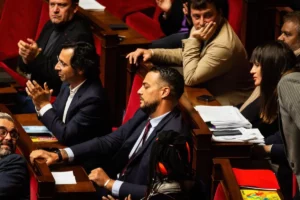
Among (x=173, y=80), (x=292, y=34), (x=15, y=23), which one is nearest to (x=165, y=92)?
(x=173, y=80)

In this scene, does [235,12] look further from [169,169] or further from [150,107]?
[169,169]

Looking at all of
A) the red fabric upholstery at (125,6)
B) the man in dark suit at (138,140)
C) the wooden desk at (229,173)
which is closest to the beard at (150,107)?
the man in dark suit at (138,140)

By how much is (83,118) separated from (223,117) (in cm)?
35

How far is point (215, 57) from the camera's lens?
200 cm

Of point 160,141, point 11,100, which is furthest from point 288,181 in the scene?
point 11,100

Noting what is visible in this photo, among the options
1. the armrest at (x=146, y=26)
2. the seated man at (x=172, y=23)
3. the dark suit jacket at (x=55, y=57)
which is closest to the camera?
the dark suit jacket at (x=55, y=57)

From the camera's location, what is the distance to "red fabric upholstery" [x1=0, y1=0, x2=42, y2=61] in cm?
275

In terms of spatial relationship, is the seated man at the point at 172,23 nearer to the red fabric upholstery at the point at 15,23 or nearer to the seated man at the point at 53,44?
the seated man at the point at 53,44

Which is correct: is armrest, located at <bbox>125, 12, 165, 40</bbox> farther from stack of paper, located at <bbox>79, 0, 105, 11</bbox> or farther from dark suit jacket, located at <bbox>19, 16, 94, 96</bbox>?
dark suit jacket, located at <bbox>19, 16, 94, 96</bbox>

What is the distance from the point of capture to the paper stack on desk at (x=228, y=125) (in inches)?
66.9

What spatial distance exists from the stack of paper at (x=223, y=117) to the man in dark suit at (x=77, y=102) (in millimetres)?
257

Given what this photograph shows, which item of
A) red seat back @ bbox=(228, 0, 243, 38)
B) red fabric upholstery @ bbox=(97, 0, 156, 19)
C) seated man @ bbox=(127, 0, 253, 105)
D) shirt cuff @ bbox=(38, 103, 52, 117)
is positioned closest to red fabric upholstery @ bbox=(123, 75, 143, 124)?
seated man @ bbox=(127, 0, 253, 105)

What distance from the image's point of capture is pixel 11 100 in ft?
7.20

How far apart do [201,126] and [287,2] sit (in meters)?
1.16
